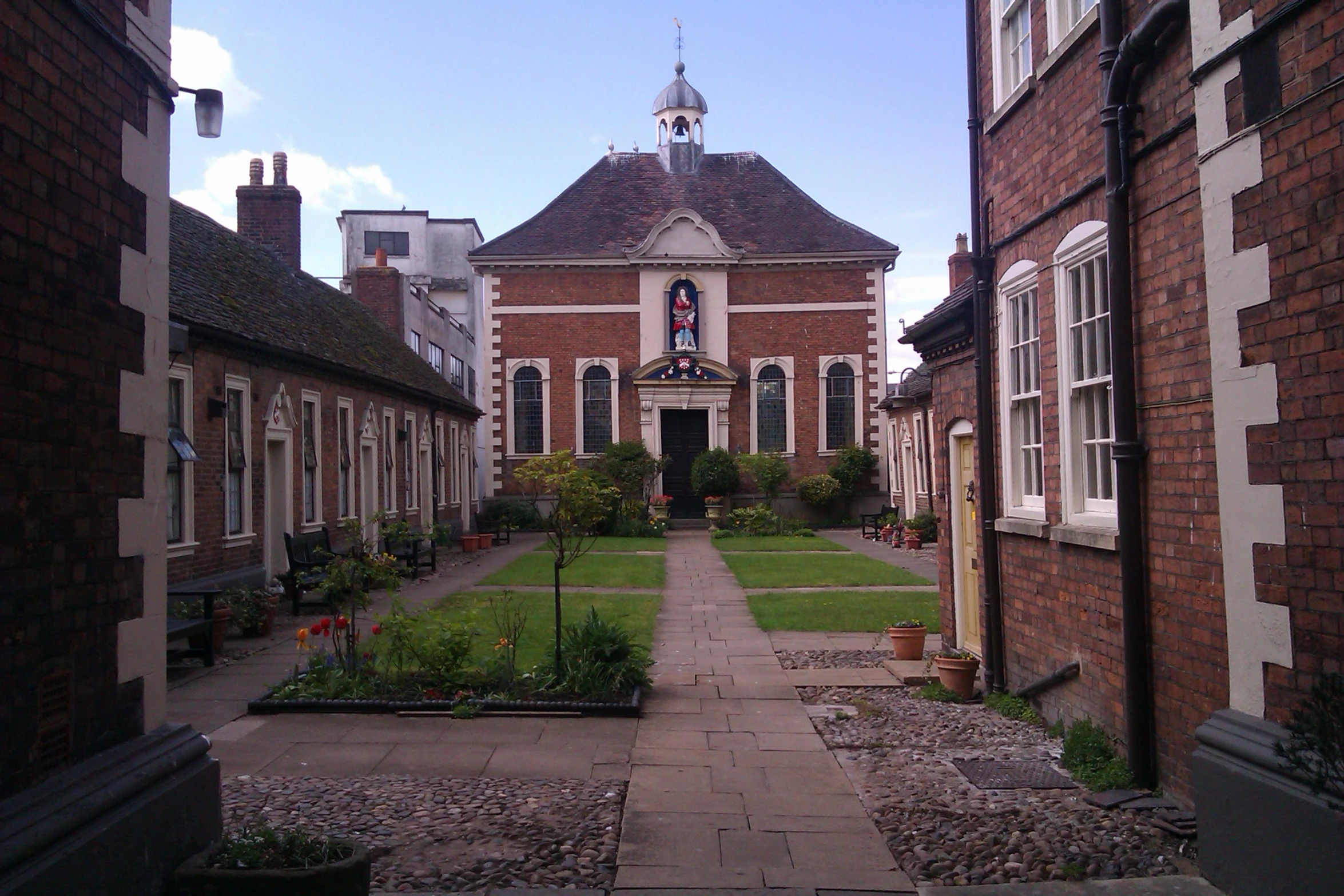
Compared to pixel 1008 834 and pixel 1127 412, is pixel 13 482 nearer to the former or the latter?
pixel 1008 834

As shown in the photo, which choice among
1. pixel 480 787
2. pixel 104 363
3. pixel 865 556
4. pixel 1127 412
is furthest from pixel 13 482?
pixel 865 556

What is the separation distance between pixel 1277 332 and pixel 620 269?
1164 inches

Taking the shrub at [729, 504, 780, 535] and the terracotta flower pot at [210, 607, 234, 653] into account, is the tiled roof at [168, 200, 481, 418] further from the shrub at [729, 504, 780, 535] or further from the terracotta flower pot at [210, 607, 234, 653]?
the shrub at [729, 504, 780, 535]

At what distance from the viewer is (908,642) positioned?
10664mm

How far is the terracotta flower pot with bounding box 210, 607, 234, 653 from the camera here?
37.8 ft

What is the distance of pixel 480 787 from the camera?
646 centimetres

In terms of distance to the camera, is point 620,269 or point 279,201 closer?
point 279,201

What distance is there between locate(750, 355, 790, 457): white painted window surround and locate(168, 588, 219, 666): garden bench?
23423mm

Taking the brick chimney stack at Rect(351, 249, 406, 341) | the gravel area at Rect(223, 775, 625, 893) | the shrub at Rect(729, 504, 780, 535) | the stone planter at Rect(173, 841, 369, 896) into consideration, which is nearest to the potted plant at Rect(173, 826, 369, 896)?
the stone planter at Rect(173, 841, 369, 896)

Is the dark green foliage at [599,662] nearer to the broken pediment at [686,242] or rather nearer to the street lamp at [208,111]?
the street lamp at [208,111]

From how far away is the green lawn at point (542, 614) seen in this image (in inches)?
432

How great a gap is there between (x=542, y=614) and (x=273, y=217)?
1398 cm

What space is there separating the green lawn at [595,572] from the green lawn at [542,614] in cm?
90

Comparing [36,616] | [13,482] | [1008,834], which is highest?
[13,482]
